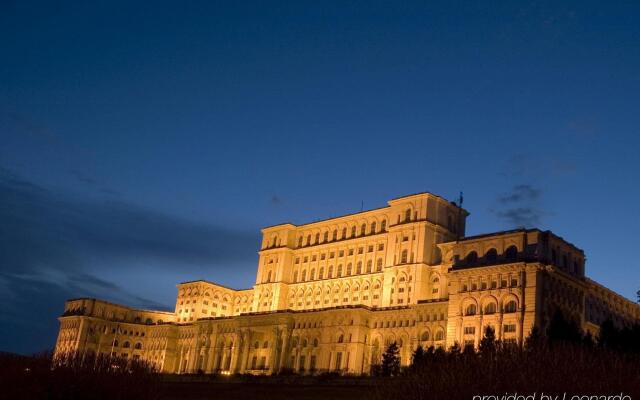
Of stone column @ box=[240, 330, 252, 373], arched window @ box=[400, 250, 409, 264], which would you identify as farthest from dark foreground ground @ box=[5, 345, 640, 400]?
stone column @ box=[240, 330, 252, 373]

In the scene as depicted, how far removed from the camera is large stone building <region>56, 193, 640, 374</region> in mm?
94562

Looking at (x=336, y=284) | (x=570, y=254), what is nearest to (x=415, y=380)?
(x=570, y=254)

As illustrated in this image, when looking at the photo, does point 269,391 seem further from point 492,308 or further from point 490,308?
point 492,308

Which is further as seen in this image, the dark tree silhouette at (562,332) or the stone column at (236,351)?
the stone column at (236,351)

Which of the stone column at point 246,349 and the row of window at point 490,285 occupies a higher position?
the row of window at point 490,285

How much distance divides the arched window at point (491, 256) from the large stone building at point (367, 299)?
0.14 meters

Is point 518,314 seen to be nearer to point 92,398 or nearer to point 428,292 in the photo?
point 428,292

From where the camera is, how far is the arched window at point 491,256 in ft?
322

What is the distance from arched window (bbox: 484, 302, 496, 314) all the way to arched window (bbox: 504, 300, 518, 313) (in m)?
1.73

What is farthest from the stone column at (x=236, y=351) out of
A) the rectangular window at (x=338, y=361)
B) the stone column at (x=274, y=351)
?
the rectangular window at (x=338, y=361)

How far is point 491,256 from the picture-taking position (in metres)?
98.9

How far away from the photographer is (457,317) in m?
96.7

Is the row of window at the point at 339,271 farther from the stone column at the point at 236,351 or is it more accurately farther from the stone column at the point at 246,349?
the stone column at the point at 236,351

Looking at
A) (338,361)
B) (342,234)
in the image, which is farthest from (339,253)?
(338,361)
